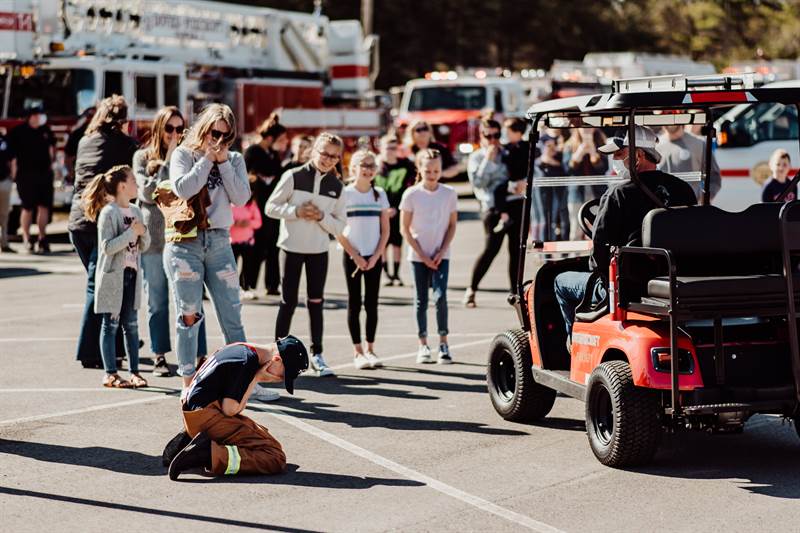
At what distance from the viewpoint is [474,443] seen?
733 centimetres

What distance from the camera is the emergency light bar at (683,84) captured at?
6.84 m

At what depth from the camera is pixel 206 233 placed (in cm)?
820

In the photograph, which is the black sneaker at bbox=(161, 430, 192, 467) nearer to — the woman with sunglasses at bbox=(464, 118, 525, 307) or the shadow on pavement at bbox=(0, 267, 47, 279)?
the woman with sunglasses at bbox=(464, 118, 525, 307)

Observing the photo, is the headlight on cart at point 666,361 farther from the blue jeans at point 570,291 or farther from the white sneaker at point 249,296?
the white sneaker at point 249,296

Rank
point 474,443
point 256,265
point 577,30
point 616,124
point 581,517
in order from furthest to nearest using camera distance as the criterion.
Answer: point 577,30
point 256,265
point 616,124
point 474,443
point 581,517

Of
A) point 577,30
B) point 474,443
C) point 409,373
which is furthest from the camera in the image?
point 577,30

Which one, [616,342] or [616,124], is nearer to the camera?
[616,342]

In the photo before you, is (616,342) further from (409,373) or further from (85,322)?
(85,322)

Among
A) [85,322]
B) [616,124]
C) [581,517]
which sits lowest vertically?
[581,517]

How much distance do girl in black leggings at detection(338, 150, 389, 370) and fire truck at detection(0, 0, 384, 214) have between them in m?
10.7

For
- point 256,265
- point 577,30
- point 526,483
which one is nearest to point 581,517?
point 526,483

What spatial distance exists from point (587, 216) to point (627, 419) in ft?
5.07

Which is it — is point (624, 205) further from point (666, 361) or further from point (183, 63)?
point (183, 63)

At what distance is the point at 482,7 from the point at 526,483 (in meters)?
51.7
